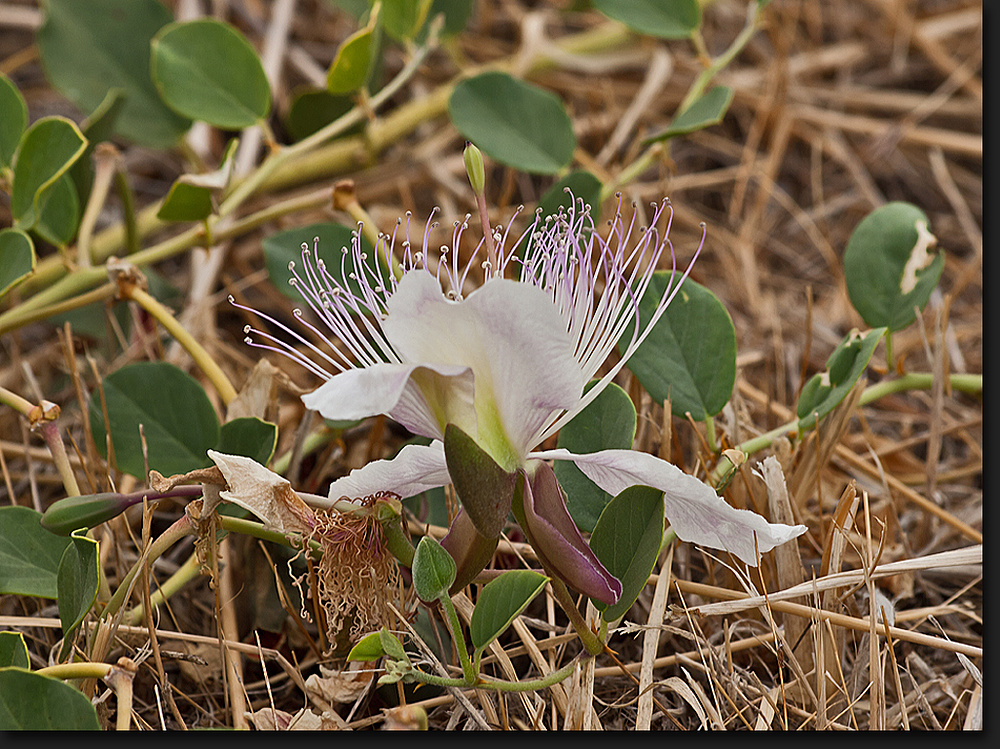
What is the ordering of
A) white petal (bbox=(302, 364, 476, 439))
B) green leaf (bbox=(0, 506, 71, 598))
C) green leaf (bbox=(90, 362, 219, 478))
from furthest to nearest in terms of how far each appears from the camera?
green leaf (bbox=(90, 362, 219, 478)), green leaf (bbox=(0, 506, 71, 598)), white petal (bbox=(302, 364, 476, 439))

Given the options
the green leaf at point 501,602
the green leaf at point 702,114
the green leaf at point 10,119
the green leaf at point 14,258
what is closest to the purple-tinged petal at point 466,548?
the green leaf at point 501,602

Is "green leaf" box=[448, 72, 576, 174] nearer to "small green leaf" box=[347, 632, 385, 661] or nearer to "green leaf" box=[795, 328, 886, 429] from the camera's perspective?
"green leaf" box=[795, 328, 886, 429]

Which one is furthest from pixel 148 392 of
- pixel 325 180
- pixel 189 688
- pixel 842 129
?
pixel 842 129

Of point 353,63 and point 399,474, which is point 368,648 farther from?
point 353,63

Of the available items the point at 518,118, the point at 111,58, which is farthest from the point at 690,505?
the point at 111,58

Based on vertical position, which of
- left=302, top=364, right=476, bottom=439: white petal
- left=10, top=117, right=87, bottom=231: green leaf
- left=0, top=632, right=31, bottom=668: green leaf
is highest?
left=10, top=117, right=87, bottom=231: green leaf

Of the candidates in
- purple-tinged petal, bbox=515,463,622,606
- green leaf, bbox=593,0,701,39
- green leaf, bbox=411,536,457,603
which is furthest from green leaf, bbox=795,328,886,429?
green leaf, bbox=593,0,701,39

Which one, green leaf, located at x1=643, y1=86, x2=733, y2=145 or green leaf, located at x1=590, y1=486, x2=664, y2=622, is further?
green leaf, located at x1=643, y1=86, x2=733, y2=145

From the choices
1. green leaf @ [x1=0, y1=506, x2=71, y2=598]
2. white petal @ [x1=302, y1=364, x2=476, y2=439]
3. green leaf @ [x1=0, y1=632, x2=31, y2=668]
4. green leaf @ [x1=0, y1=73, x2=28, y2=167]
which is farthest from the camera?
green leaf @ [x1=0, y1=73, x2=28, y2=167]

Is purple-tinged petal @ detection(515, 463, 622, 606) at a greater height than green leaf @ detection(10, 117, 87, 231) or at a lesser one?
lesser
